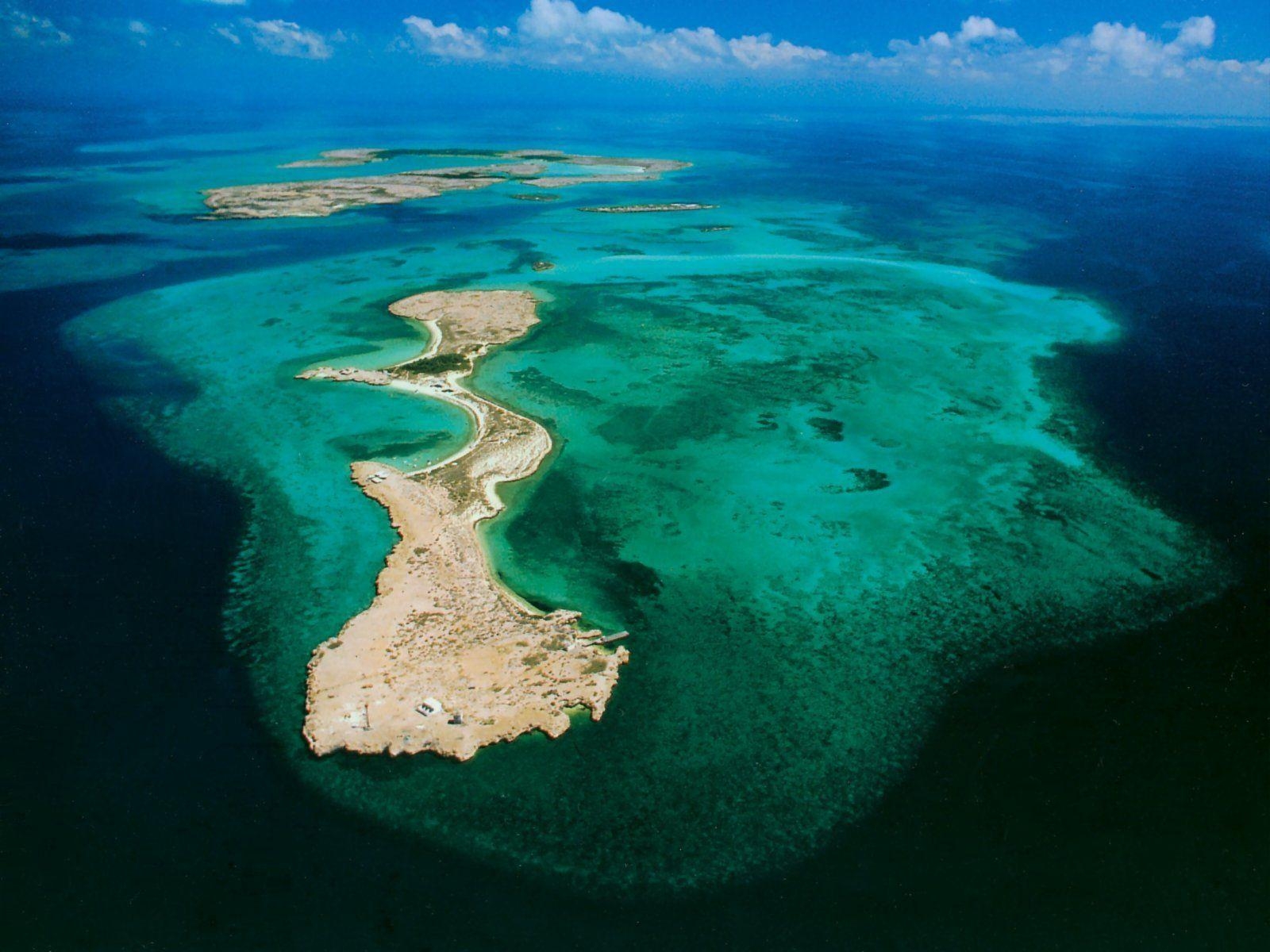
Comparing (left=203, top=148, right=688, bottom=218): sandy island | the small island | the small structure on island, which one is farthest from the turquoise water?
the small island

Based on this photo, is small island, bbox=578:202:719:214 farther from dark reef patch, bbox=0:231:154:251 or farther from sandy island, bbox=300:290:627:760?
sandy island, bbox=300:290:627:760

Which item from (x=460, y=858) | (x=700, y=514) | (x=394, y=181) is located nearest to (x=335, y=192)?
(x=394, y=181)

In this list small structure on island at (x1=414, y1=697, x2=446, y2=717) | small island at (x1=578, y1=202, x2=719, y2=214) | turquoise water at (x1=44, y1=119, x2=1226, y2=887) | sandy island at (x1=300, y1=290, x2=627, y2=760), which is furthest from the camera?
small island at (x1=578, y1=202, x2=719, y2=214)

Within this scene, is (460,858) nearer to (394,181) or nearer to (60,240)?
(60,240)

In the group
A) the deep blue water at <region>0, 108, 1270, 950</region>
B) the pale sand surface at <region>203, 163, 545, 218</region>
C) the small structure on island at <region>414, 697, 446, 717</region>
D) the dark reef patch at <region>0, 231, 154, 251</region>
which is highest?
the pale sand surface at <region>203, 163, 545, 218</region>

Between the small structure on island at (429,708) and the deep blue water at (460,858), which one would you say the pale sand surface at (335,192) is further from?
the small structure on island at (429,708)

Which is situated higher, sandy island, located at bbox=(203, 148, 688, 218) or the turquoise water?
sandy island, located at bbox=(203, 148, 688, 218)

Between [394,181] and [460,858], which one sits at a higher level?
[394,181]
